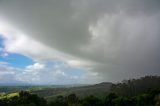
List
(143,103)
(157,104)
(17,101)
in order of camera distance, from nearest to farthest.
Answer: (157,104) < (143,103) < (17,101)

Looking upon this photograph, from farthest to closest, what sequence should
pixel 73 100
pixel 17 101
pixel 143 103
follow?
pixel 73 100
pixel 17 101
pixel 143 103

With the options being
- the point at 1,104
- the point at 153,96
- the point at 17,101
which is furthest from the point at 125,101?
the point at 1,104

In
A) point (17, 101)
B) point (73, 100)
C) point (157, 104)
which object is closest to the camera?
point (157, 104)

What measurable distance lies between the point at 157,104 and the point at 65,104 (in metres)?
61.1

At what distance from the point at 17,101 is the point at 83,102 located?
42420mm

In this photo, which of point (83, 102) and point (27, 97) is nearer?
point (83, 102)

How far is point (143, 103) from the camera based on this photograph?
4737 inches

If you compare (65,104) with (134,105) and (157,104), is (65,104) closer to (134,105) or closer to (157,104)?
(134,105)

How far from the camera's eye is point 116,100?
12875cm

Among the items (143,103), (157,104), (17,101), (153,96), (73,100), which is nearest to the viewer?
(157,104)

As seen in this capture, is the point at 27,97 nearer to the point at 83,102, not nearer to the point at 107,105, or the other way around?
the point at 83,102

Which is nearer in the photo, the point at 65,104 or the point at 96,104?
the point at 96,104

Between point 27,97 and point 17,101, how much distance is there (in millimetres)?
6989

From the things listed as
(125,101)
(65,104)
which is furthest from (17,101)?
(125,101)
